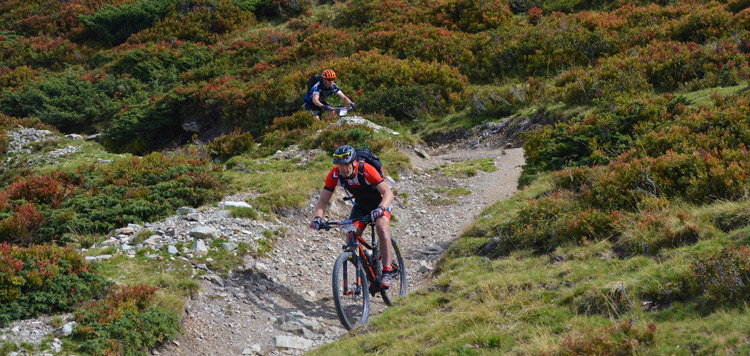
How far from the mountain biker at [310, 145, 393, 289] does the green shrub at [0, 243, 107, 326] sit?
3.33m

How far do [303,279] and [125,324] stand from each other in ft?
11.7

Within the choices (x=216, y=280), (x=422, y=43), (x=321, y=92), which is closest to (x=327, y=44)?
(x=422, y=43)

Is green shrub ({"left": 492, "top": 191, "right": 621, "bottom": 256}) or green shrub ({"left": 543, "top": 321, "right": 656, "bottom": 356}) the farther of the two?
green shrub ({"left": 492, "top": 191, "right": 621, "bottom": 256})

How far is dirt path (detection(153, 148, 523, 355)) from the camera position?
771cm

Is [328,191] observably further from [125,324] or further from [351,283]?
[125,324]

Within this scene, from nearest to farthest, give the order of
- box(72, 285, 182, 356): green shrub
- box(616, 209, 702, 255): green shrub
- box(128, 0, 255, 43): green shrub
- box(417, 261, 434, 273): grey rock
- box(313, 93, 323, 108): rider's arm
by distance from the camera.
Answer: box(72, 285, 182, 356): green shrub, box(616, 209, 702, 255): green shrub, box(417, 261, 434, 273): grey rock, box(313, 93, 323, 108): rider's arm, box(128, 0, 255, 43): green shrub

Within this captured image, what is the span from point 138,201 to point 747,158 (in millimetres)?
10980

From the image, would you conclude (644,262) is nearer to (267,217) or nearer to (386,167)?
(267,217)

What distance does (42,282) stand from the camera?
7.18m

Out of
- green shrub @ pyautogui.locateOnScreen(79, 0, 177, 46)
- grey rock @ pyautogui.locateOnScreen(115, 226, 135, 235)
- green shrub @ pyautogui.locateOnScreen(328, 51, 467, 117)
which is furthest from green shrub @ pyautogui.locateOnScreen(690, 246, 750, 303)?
green shrub @ pyautogui.locateOnScreen(79, 0, 177, 46)

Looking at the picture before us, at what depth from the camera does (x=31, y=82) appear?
29094mm

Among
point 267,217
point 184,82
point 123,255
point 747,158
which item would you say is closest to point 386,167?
point 267,217

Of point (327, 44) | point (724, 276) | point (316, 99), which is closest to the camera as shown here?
point (724, 276)

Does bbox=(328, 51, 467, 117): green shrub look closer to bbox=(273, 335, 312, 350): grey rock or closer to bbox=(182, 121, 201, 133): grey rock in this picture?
bbox=(182, 121, 201, 133): grey rock
